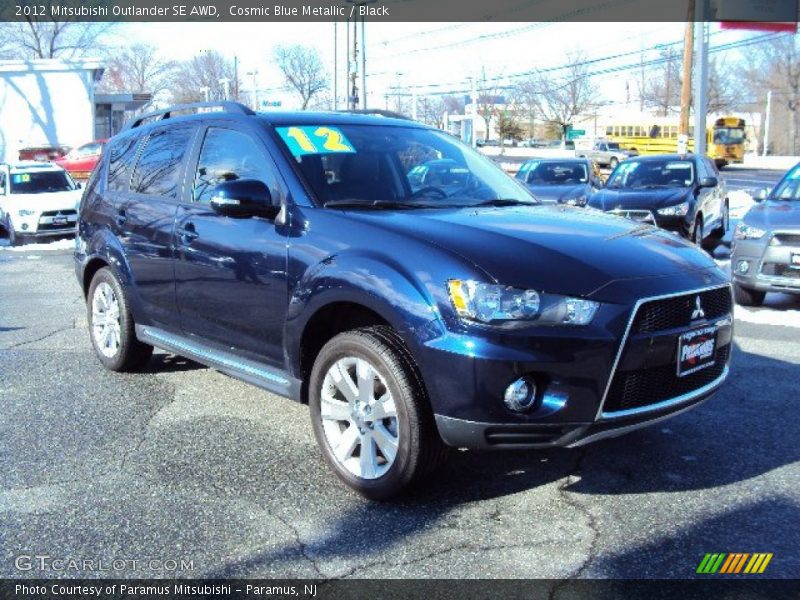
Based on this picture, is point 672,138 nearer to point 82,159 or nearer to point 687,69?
point 687,69

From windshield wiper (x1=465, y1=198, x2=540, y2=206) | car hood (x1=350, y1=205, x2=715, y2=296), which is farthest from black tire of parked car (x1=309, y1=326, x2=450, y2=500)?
windshield wiper (x1=465, y1=198, x2=540, y2=206)

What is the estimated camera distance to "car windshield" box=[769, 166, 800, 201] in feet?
31.1

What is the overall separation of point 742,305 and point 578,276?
6329 mm

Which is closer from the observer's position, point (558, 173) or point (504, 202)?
point (504, 202)

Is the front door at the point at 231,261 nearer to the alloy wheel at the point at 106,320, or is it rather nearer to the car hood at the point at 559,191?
the alloy wheel at the point at 106,320

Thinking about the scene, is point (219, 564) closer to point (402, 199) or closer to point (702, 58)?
point (402, 199)

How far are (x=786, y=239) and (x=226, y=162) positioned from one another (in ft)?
20.0

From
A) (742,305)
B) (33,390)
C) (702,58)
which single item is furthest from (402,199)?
(702,58)

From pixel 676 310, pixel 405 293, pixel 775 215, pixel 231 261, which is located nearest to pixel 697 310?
pixel 676 310

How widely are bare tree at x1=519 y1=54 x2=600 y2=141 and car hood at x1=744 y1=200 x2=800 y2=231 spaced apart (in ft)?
230

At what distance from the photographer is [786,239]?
27.7ft

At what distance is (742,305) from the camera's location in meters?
9.11

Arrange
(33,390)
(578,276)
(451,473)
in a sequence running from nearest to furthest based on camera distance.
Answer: (578,276) → (451,473) → (33,390)

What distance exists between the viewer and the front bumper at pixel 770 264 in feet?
27.4
